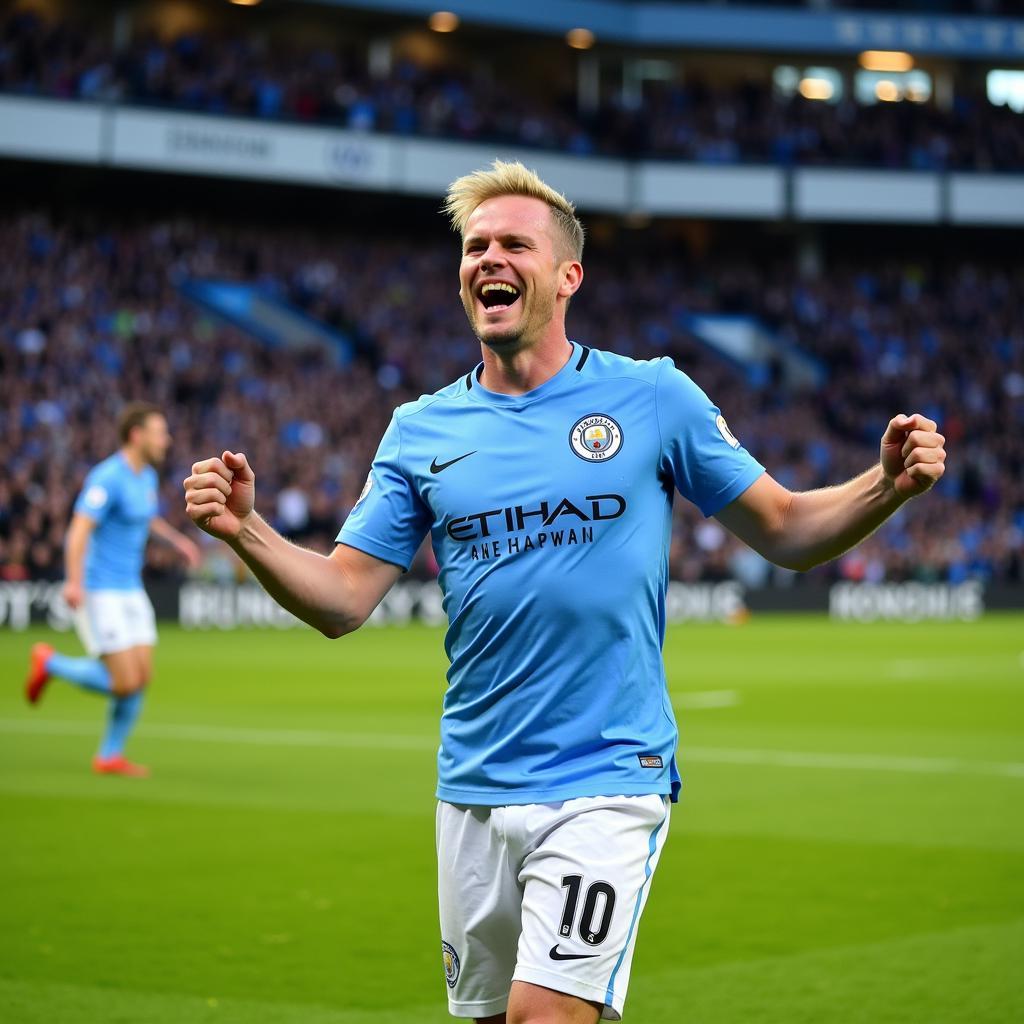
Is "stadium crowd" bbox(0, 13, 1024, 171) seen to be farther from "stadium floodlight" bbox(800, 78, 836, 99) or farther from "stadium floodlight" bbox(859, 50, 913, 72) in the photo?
"stadium floodlight" bbox(859, 50, 913, 72)

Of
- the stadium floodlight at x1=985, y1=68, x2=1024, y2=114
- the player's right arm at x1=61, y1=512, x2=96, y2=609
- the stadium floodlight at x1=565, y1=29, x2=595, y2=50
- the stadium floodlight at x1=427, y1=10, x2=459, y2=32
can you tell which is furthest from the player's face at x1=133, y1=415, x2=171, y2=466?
the stadium floodlight at x1=985, y1=68, x2=1024, y2=114

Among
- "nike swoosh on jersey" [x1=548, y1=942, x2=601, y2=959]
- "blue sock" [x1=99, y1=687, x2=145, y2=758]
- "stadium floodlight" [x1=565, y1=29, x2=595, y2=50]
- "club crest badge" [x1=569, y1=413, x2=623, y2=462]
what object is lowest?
"blue sock" [x1=99, y1=687, x2=145, y2=758]

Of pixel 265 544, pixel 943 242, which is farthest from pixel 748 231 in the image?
→ pixel 265 544

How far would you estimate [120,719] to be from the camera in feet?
44.1

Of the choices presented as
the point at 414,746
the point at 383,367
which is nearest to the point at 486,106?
the point at 383,367

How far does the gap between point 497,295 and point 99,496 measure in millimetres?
9061

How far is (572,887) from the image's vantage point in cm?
432

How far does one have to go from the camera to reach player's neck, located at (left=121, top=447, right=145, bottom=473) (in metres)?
13.3

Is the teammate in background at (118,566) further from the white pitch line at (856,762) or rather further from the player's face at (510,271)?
the player's face at (510,271)

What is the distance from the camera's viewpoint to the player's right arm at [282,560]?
4.39m

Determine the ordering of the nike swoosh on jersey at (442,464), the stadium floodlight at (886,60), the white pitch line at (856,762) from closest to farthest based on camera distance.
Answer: the nike swoosh on jersey at (442,464) → the white pitch line at (856,762) → the stadium floodlight at (886,60)

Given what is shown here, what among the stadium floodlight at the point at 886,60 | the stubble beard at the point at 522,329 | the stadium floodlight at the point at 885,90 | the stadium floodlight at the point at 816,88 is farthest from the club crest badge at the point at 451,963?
the stadium floodlight at the point at 885,90

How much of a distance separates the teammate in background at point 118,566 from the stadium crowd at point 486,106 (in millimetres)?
30931

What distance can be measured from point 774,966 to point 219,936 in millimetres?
2475
